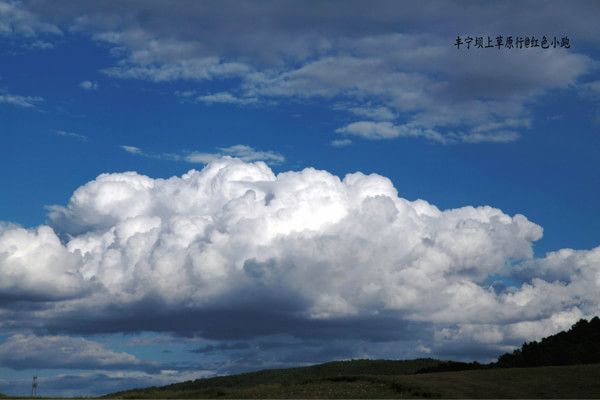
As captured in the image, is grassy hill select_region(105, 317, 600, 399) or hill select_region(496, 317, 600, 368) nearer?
grassy hill select_region(105, 317, 600, 399)

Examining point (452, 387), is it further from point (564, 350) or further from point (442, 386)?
point (564, 350)

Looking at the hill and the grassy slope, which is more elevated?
the hill


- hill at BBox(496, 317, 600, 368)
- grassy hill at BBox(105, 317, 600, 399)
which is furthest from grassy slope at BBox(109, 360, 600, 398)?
hill at BBox(496, 317, 600, 368)

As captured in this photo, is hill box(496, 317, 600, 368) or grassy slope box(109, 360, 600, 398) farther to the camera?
hill box(496, 317, 600, 368)

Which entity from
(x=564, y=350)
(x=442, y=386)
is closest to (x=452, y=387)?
(x=442, y=386)

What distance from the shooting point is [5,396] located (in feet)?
332

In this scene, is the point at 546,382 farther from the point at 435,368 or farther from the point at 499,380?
the point at 435,368

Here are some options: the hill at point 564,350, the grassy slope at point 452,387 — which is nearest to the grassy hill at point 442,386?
the grassy slope at point 452,387

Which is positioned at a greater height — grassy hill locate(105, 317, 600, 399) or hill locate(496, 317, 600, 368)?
hill locate(496, 317, 600, 368)

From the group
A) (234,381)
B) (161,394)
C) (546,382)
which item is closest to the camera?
(546,382)

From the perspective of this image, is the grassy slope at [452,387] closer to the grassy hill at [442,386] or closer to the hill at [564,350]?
the grassy hill at [442,386]

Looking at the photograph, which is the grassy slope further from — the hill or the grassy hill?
the hill

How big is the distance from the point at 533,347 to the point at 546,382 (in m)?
69.9

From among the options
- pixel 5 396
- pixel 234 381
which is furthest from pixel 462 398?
pixel 234 381
